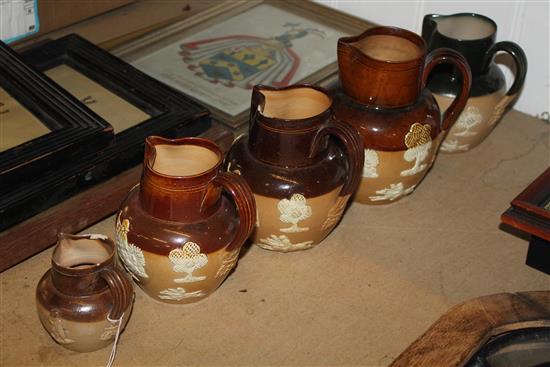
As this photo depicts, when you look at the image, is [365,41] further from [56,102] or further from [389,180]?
[56,102]

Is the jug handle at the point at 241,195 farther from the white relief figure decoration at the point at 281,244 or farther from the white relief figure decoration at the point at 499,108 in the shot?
the white relief figure decoration at the point at 499,108

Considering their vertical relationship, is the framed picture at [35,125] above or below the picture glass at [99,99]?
above

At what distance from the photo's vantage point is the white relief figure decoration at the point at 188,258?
75 centimetres

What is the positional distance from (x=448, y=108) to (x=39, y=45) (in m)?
0.59

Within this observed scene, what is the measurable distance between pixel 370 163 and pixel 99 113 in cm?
36

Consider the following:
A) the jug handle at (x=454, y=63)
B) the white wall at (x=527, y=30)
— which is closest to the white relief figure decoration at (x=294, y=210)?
the jug handle at (x=454, y=63)

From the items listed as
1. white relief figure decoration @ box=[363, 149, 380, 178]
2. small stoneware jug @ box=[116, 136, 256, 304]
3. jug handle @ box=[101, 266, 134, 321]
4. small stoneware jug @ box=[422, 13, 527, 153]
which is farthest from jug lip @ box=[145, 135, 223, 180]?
small stoneware jug @ box=[422, 13, 527, 153]

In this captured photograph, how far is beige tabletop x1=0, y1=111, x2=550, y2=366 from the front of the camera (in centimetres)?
78

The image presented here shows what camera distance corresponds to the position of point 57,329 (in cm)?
74

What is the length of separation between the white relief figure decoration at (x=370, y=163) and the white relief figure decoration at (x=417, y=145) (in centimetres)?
3

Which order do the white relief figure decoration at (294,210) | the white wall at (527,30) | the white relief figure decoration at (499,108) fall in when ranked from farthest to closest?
the white wall at (527,30) < the white relief figure decoration at (499,108) < the white relief figure decoration at (294,210)

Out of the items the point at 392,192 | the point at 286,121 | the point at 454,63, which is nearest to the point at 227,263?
the point at 286,121

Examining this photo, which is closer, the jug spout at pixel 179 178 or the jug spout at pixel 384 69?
the jug spout at pixel 179 178

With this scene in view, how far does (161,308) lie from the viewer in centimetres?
83
